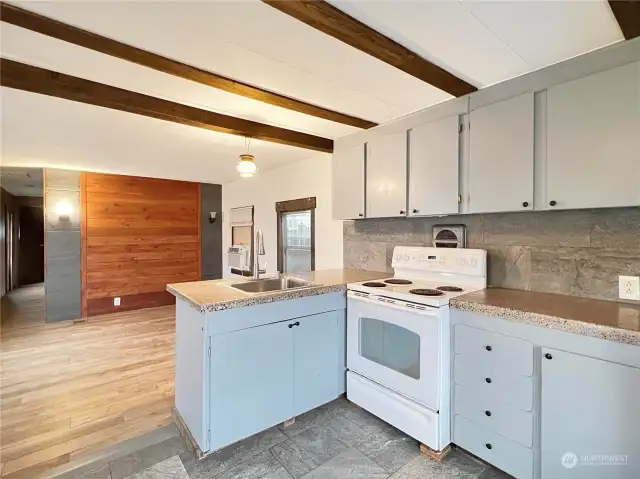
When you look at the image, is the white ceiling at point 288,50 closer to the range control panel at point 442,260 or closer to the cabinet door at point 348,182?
the cabinet door at point 348,182

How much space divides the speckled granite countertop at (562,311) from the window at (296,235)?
2.30 meters

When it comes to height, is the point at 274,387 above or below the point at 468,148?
below

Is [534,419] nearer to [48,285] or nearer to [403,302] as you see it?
[403,302]

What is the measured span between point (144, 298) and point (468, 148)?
5498 millimetres

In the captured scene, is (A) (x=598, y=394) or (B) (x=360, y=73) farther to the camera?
(B) (x=360, y=73)

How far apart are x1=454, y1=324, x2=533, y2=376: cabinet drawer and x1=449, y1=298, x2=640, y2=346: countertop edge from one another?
11 centimetres

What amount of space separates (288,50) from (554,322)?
1900mm

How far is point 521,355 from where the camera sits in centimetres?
158

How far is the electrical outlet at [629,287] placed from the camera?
1.71 meters

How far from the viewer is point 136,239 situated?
211 inches

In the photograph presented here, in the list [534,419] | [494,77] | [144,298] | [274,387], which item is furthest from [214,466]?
[144,298]

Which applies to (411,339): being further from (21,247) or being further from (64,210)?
(21,247)

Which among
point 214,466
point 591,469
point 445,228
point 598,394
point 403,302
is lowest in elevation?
point 214,466

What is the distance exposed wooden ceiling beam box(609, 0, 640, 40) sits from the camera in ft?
4.29
